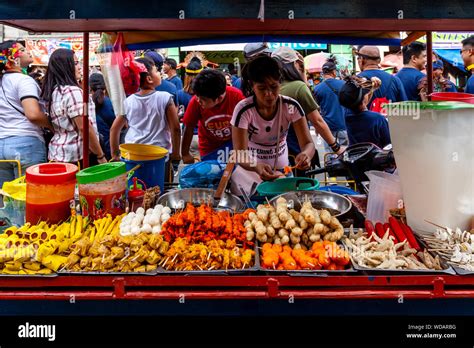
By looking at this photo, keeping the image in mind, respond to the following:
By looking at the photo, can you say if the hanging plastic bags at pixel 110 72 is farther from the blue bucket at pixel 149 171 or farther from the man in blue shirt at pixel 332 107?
the man in blue shirt at pixel 332 107

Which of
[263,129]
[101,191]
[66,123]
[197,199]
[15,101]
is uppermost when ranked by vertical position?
[15,101]

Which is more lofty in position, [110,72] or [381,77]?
[381,77]

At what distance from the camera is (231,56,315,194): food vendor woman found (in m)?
3.83

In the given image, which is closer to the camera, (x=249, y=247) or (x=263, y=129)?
(x=249, y=247)

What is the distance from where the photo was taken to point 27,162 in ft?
16.2

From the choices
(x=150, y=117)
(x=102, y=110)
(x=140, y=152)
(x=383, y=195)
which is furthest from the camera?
(x=102, y=110)

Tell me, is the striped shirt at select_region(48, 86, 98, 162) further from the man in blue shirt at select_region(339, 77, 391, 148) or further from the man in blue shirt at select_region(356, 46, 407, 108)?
the man in blue shirt at select_region(356, 46, 407, 108)

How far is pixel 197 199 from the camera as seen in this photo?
361 centimetres

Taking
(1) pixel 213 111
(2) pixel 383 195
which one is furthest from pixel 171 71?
(2) pixel 383 195

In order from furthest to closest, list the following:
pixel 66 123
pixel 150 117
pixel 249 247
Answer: pixel 150 117, pixel 66 123, pixel 249 247

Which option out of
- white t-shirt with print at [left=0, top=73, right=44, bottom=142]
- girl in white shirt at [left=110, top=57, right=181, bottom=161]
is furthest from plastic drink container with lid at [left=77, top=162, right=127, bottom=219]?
girl in white shirt at [left=110, top=57, right=181, bottom=161]

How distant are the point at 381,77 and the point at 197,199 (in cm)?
326

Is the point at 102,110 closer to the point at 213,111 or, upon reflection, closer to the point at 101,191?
the point at 213,111

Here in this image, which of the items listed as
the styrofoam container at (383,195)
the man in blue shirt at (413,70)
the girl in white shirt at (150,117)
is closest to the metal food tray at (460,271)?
the styrofoam container at (383,195)
